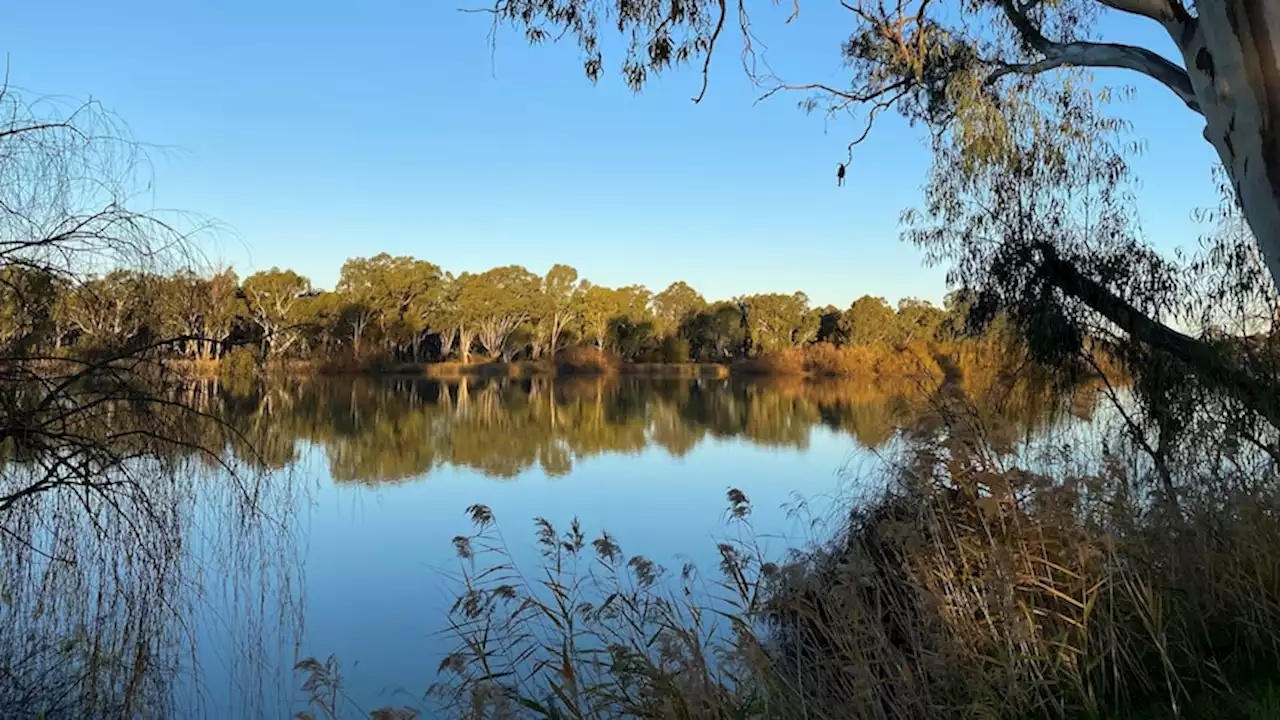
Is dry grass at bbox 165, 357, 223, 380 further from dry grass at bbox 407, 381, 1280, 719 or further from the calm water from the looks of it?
dry grass at bbox 407, 381, 1280, 719

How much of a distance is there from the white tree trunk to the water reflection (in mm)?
1108

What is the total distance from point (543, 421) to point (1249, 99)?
15.6m

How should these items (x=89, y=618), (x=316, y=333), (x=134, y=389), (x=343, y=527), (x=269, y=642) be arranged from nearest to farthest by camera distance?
(x=134, y=389) < (x=89, y=618) < (x=316, y=333) < (x=269, y=642) < (x=343, y=527)

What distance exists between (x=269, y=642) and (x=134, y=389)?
2393 mm

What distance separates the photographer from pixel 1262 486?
10.1 ft

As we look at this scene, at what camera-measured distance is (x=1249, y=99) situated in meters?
2.75

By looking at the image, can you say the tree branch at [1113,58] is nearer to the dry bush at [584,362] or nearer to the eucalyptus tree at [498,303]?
the eucalyptus tree at [498,303]

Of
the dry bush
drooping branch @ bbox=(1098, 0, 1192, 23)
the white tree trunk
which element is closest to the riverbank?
the dry bush

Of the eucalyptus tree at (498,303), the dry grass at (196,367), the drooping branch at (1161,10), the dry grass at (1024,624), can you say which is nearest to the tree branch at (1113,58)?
the drooping branch at (1161,10)

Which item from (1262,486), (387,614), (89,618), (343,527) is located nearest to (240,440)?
(89,618)

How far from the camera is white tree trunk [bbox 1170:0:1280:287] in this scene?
268 centimetres

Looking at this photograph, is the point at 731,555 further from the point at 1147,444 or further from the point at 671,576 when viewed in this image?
the point at 1147,444

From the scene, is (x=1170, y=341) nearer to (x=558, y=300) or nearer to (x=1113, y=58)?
(x=1113, y=58)

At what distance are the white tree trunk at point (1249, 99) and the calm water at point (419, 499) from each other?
3.61ft
